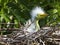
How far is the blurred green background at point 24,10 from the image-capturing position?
2.30 m

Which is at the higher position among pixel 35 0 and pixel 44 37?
pixel 35 0

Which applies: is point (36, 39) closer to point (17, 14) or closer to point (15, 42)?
point (15, 42)

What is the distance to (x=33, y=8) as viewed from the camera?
2.36 meters

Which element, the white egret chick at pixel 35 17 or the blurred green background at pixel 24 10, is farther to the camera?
the blurred green background at pixel 24 10

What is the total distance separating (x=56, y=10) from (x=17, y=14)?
0.31 meters

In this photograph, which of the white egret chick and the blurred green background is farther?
the blurred green background

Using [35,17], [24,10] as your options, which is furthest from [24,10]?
[35,17]

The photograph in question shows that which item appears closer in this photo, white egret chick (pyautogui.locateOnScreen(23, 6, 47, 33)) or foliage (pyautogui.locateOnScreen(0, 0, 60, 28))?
white egret chick (pyautogui.locateOnScreen(23, 6, 47, 33))

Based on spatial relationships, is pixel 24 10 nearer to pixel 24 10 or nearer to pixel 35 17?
pixel 24 10

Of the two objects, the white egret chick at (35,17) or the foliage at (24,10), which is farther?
the foliage at (24,10)

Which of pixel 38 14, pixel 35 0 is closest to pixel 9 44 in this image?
pixel 38 14

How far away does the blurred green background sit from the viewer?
7.56ft

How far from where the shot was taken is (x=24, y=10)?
91.3 inches

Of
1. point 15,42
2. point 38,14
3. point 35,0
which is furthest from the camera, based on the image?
point 35,0
